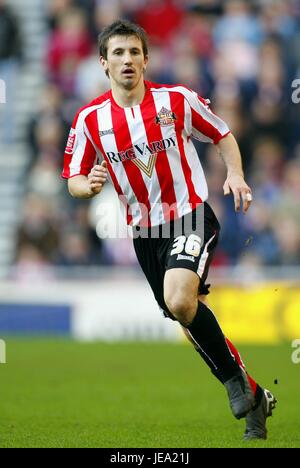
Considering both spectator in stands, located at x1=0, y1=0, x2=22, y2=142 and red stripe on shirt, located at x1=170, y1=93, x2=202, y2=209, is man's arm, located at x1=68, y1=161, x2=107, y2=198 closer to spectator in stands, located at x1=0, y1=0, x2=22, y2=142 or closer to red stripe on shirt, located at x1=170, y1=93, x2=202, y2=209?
red stripe on shirt, located at x1=170, y1=93, x2=202, y2=209

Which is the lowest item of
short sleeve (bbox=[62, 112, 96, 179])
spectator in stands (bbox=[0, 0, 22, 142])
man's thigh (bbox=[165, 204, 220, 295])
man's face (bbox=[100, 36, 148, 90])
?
man's thigh (bbox=[165, 204, 220, 295])

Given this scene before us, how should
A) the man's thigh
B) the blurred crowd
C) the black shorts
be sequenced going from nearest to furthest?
the man's thigh, the black shorts, the blurred crowd

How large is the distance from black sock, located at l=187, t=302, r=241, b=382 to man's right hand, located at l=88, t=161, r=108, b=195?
0.94 m

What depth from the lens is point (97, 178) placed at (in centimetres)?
628

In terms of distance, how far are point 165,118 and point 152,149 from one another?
21 centimetres

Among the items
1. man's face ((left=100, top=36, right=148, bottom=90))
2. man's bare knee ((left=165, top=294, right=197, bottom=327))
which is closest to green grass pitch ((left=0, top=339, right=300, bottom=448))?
man's bare knee ((left=165, top=294, right=197, bottom=327))

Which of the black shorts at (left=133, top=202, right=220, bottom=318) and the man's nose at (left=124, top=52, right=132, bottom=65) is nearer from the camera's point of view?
the black shorts at (left=133, top=202, right=220, bottom=318)

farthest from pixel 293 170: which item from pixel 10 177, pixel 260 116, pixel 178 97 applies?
pixel 178 97

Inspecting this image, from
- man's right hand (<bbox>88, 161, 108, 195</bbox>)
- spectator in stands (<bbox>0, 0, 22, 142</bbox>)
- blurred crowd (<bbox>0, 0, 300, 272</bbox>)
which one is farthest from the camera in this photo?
spectator in stands (<bbox>0, 0, 22, 142</bbox>)

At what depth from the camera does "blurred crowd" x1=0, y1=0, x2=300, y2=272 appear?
1400 cm

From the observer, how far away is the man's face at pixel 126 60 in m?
6.71

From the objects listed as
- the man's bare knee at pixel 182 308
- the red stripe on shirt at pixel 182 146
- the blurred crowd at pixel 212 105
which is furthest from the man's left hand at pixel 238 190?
the blurred crowd at pixel 212 105

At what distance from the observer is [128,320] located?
549 inches

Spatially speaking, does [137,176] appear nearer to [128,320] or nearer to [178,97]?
[178,97]
